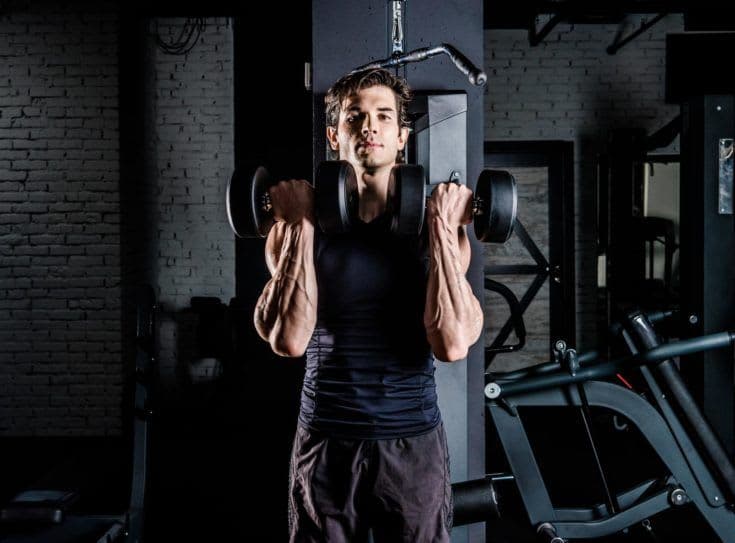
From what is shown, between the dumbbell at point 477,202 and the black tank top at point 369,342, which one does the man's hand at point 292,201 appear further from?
the dumbbell at point 477,202

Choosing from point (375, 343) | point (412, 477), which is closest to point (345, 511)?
point (412, 477)

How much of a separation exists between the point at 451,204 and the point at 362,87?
1.23 feet

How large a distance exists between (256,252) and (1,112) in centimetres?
196

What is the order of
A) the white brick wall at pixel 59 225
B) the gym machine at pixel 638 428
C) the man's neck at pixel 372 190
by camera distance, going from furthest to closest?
the white brick wall at pixel 59 225
the gym machine at pixel 638 428
the man's neck at pixel 372 190

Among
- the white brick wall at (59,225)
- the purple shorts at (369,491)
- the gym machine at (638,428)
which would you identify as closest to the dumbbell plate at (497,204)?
the purple shorts at (369,491)

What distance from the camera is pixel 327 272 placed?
4.94 feet

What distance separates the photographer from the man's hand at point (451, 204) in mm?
1506

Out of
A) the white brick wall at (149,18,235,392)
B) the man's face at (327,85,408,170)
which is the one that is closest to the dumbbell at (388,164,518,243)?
the man's face at (327,85,408,170)

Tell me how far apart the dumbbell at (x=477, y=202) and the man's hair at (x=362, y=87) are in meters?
0.29

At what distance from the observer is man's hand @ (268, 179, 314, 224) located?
1.49 meters

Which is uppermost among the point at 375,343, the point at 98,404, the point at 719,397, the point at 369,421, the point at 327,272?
the point at 327,272

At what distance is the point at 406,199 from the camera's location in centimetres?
139

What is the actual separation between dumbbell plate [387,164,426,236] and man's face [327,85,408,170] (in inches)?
6.4

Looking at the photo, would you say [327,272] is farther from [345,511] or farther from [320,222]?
[345,511]
